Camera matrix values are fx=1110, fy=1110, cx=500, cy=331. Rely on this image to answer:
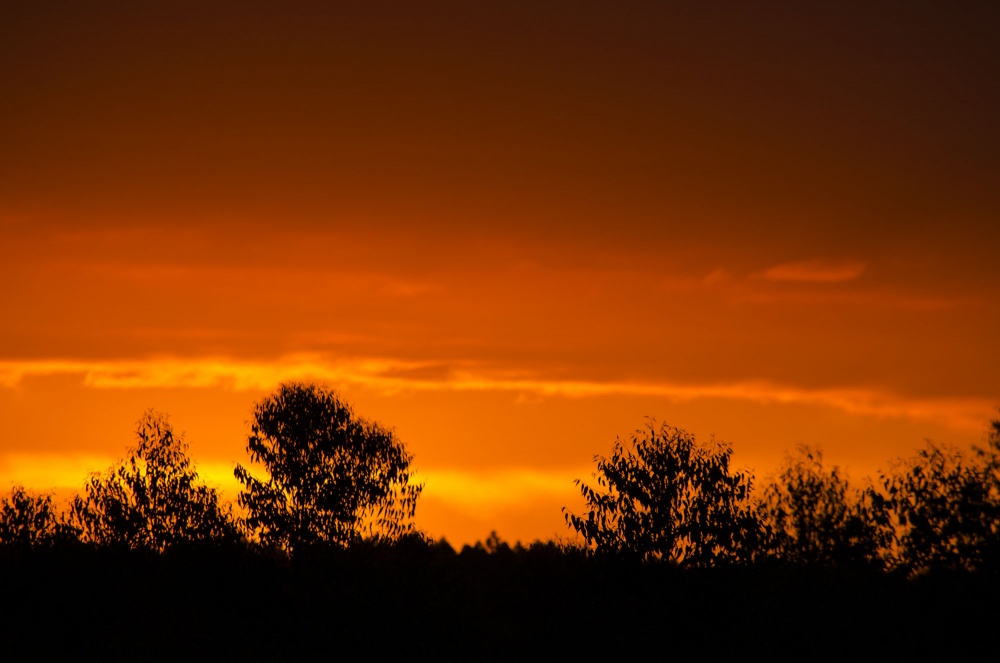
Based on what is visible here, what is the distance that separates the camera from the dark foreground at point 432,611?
74.0 meters

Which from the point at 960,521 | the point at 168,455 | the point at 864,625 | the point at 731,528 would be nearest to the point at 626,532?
the point at 731,528

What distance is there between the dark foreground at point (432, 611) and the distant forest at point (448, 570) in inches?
6.4

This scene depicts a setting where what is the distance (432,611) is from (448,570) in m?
13.2

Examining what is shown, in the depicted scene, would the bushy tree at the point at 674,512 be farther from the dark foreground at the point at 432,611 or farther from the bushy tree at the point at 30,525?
the bushy tree at the point at 30,525

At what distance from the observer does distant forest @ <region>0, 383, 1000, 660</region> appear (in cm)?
7531

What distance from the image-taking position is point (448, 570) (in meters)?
104

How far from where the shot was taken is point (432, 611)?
297 ft

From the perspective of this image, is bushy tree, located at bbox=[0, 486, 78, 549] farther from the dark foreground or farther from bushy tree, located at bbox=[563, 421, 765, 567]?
bushy tree, located at bbox=[563, 421, 765, 567]

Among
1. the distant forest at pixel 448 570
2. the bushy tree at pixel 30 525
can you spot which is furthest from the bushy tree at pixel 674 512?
the bushy tree at pixel 30 525

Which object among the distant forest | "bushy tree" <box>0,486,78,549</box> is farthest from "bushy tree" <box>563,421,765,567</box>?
"bushy tree" <box>0,486,78,549</box>

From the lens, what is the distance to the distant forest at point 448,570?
247ft

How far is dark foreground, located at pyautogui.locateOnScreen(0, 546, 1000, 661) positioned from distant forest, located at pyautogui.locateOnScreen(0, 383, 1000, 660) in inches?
6.4

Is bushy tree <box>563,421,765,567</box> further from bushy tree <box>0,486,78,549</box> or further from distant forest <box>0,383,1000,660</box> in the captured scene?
bushy tree <box>0,486,78,549</box>

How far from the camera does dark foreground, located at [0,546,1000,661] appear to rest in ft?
243
